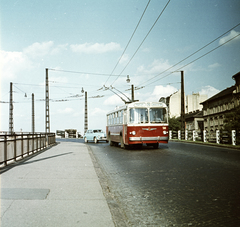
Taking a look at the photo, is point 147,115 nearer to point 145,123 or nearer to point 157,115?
point 145,123

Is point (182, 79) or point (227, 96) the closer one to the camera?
point (182, 79)

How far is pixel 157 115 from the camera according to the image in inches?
847

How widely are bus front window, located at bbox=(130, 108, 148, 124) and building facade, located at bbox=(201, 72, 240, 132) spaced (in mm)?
33650

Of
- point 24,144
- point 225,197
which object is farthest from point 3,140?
point 225,197

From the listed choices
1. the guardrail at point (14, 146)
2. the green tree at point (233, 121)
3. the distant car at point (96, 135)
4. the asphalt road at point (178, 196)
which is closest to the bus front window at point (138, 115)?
the guardrail at point (14, 146)

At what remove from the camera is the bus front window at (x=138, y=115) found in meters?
21.2

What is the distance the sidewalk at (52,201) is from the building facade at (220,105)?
154ft

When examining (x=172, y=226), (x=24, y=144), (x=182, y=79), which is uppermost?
(x=182, y=79)

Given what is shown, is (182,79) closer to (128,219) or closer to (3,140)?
(3,140)

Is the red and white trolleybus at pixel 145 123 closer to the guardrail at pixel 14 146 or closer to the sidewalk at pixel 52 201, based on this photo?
the guardrail at pixel 14 146

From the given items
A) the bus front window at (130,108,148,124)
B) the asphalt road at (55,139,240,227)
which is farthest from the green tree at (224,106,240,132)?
the asphalt road at (55,139,240,227)

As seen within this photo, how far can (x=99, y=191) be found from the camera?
699 cm

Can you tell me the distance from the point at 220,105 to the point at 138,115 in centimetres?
4366

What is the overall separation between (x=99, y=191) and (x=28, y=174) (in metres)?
3.33
